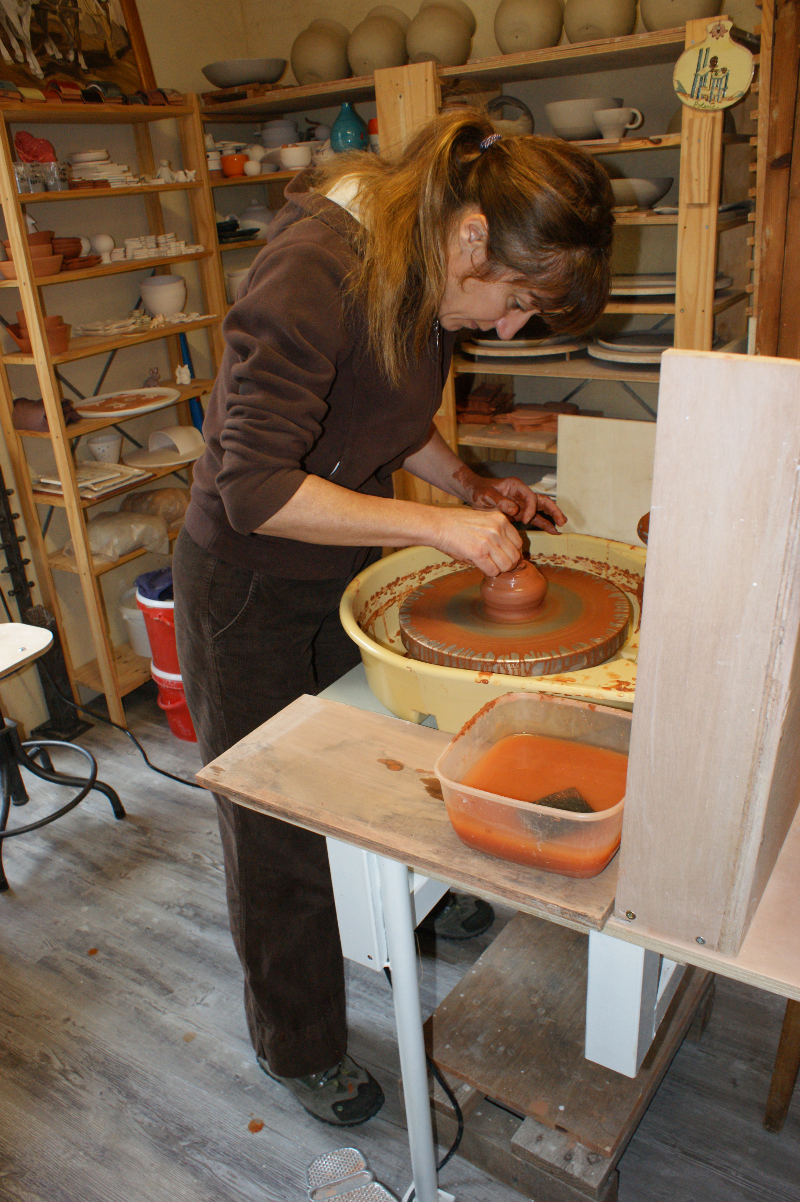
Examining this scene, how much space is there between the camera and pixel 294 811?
36.9 inches

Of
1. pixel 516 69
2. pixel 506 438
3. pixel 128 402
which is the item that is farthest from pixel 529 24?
pixel 128 402

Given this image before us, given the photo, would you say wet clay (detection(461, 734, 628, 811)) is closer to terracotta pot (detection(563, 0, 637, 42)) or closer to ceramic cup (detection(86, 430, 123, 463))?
terracotta pot (detection(563, 0, 637, 42))

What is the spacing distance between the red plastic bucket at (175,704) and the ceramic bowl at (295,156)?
185cm

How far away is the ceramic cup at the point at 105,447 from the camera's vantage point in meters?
2.90

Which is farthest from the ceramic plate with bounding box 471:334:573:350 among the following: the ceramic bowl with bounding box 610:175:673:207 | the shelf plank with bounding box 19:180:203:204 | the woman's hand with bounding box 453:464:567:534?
the woman's hand with bounding box 453:464:567:534

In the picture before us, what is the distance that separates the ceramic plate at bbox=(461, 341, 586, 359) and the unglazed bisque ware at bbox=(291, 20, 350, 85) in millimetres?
1049

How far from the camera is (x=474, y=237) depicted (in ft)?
3.80

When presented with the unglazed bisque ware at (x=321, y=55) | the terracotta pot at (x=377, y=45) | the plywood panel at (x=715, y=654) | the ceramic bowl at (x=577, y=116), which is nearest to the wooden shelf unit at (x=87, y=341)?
the unglazed bisque ware at (x=321, y=55)

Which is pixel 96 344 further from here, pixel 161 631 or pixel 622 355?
pixel 622 355

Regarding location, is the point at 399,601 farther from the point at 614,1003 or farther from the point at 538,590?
the point at 614,1003

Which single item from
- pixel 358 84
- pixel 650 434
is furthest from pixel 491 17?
pixel 650 434

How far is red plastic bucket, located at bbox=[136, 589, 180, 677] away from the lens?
269 cm

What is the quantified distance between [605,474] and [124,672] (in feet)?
6.03

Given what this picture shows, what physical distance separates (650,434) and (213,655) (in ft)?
4.00
